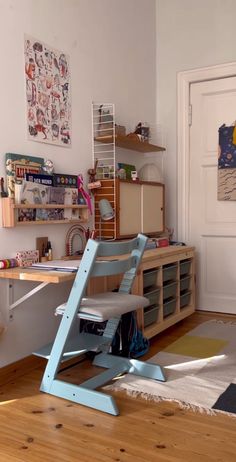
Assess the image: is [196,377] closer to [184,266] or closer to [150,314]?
[150,314]

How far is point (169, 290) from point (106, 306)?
3.81 ft

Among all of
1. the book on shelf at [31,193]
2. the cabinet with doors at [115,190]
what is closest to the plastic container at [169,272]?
the cabinet with doors at [115,190]

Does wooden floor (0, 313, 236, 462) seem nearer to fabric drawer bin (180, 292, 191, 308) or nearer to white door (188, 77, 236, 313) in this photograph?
fabric drawer bin (180, 292, 191, 308)

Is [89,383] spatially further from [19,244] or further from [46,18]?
[46,18]

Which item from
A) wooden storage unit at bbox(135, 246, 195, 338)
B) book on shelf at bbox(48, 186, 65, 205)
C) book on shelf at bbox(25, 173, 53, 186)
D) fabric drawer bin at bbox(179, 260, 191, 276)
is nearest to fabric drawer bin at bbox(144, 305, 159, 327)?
wooden storage unit at bbox(135, 246, 195, 338)

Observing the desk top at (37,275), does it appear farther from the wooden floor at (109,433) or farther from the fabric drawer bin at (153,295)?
the fabric drawer bin at (153,295)

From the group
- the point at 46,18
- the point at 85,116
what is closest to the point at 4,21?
the point at 46,18

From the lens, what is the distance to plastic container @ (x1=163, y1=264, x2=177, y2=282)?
292cm

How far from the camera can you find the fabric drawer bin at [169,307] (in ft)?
9.60

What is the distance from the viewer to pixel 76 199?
2660 mm

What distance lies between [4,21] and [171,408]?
205 centimetres

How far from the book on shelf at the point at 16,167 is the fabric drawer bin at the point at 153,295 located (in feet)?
3.47

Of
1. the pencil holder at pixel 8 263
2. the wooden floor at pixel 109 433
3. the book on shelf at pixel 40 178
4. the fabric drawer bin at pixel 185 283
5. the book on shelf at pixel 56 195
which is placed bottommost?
the wooden floor at pixel 109 433

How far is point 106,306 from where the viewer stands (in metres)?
1.90
